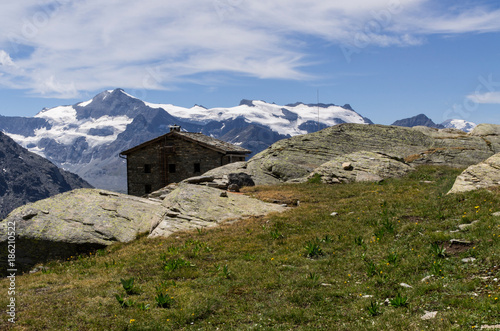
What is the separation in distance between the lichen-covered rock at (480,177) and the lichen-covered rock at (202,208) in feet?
33.6

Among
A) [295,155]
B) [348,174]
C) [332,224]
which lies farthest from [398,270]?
[295,155]

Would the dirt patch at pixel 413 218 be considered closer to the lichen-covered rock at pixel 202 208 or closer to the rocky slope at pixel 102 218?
the lichen-covered rock at pixel 202 208

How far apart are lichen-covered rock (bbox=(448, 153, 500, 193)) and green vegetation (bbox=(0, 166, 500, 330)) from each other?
2.04 meters

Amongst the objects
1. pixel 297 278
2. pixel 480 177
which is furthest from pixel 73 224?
pixel 480 177

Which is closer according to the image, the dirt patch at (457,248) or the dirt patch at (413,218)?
the dirt patch at (457,248)

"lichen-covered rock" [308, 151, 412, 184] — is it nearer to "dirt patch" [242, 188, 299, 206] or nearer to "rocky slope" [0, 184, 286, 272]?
"dirt patch" [242, 188, 299, 206]

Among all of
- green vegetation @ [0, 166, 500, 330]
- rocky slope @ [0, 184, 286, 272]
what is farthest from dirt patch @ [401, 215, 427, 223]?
rocky slope @ [0, 184, 286, 272]

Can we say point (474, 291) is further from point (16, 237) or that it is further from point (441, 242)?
point (16, 237)

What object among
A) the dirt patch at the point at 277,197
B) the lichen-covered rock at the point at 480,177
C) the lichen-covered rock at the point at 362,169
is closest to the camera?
the lichen-covered rock at the point at 480,177

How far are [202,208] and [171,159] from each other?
3336cm

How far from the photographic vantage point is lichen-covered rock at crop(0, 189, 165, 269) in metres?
19.9

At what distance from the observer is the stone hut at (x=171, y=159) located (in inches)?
2173

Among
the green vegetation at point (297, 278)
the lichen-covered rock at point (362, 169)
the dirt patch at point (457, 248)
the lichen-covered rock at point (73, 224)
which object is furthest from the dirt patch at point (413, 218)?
the lichen-covered rock at point (362, 169)

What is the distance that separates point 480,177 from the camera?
2128 centimetres
